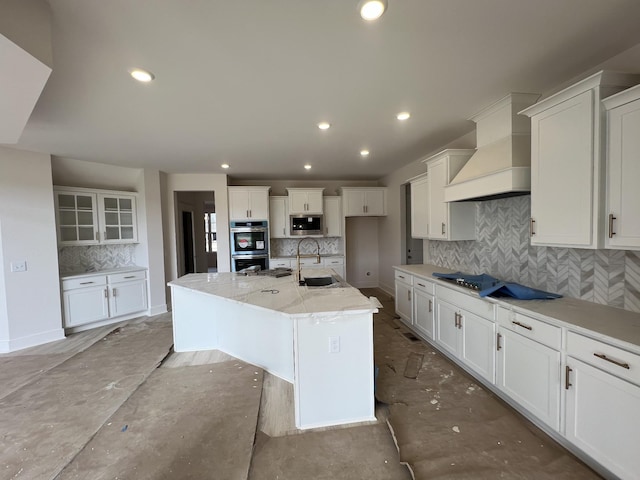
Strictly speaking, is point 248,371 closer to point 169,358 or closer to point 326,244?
point 169,358

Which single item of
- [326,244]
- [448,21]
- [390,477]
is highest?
[448,21]

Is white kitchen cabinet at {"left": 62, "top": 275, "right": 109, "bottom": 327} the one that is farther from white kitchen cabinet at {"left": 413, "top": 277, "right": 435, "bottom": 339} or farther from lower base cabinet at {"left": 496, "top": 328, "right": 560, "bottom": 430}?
lower base cabinet at {"left": 496, "top": 328, "right": 560, "bottom": 430}

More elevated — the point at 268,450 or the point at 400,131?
the point at 400,131

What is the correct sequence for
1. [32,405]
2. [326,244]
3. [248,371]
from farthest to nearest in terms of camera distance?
[326,244]
[248,371]
[32,405]

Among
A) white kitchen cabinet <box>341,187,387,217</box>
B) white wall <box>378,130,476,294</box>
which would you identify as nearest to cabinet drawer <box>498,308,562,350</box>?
white wall <box>378,130,476,294</box>

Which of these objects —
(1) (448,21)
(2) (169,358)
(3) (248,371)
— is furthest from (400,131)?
(2) (169,358)

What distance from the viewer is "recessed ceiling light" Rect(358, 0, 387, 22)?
134cm

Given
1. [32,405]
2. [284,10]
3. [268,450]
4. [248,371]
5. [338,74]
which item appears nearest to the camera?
[284,10]

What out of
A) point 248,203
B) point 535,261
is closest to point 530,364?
point 535,261

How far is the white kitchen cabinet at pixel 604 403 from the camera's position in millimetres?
1381

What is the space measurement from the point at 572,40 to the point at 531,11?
0.50m

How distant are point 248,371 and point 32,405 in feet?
5.95

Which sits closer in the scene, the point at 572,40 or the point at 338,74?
the point at 572,40

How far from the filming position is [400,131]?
3254 mm
